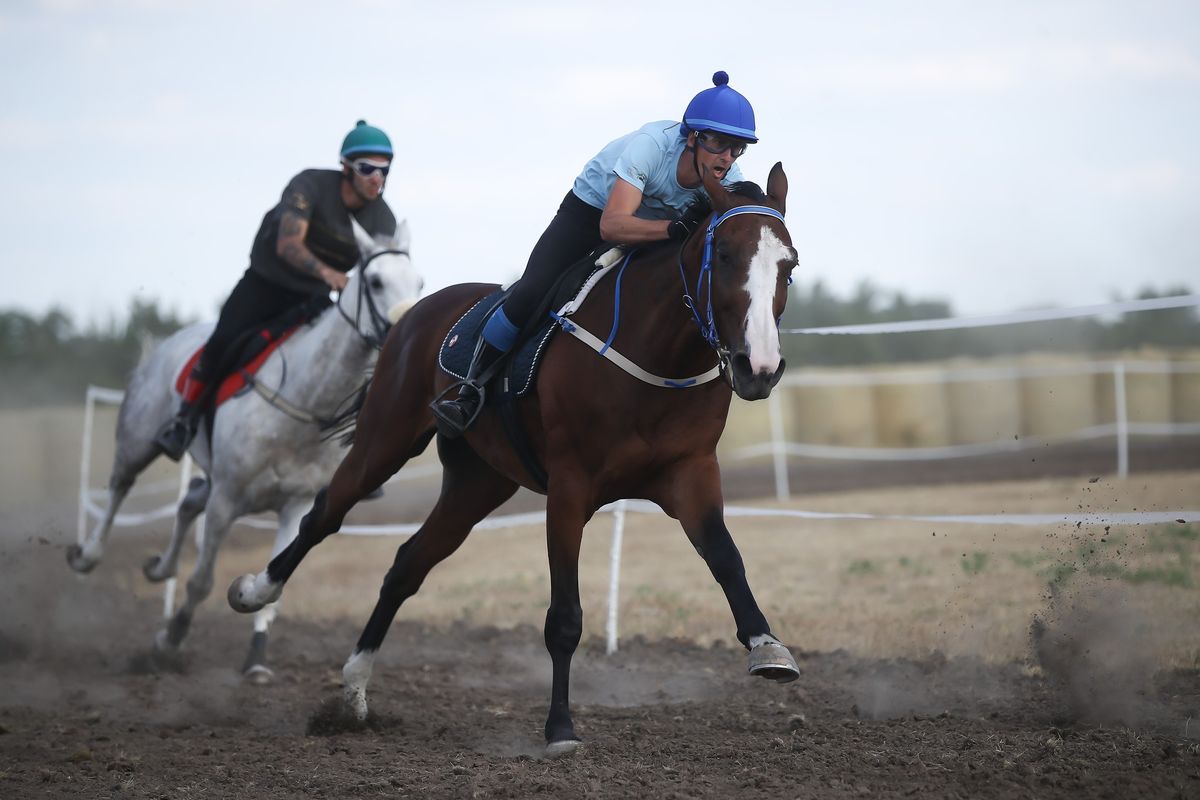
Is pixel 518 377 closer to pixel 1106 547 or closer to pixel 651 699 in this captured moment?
pixel 651 699

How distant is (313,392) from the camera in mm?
7781

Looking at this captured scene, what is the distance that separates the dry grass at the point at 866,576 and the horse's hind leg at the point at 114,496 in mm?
1724

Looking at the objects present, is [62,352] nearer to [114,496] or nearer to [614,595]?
[114,496]

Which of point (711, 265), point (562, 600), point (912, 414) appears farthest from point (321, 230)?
point (912, 414)

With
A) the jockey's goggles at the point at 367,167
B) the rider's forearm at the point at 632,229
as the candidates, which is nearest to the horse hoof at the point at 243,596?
the jockey's goggles at the point at 367,167

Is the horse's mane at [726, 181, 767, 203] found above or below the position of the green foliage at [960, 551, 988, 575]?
above

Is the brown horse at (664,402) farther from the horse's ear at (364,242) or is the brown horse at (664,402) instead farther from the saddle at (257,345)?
the saddle at (257,345)

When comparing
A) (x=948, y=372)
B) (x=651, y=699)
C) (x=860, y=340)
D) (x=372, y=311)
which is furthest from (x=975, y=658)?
(x=860, y=340)

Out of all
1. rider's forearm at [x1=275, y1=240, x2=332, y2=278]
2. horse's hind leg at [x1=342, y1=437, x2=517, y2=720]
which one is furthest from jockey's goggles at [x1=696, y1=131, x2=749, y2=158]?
rider's forearm at [x1=275, y1=240, x2=332, y2=278]

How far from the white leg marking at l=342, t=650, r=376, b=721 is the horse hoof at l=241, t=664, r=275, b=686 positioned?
1.72 metres

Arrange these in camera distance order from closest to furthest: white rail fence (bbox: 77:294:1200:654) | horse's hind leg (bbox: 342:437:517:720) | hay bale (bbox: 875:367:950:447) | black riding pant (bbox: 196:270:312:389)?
white rail fence (bbox: 77:294:1200:654), horse's hind leg (bbox: 342:437:517:720), black riding pant (bbox: 196:270:312:389), hay bale (bbox: 875:367:950:447)

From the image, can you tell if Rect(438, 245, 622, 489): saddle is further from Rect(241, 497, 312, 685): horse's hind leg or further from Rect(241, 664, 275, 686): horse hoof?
Rect(241, 664, 275, 686): horse hoof

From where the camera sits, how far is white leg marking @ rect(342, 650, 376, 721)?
19.5 feet

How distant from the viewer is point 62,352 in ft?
92.9
